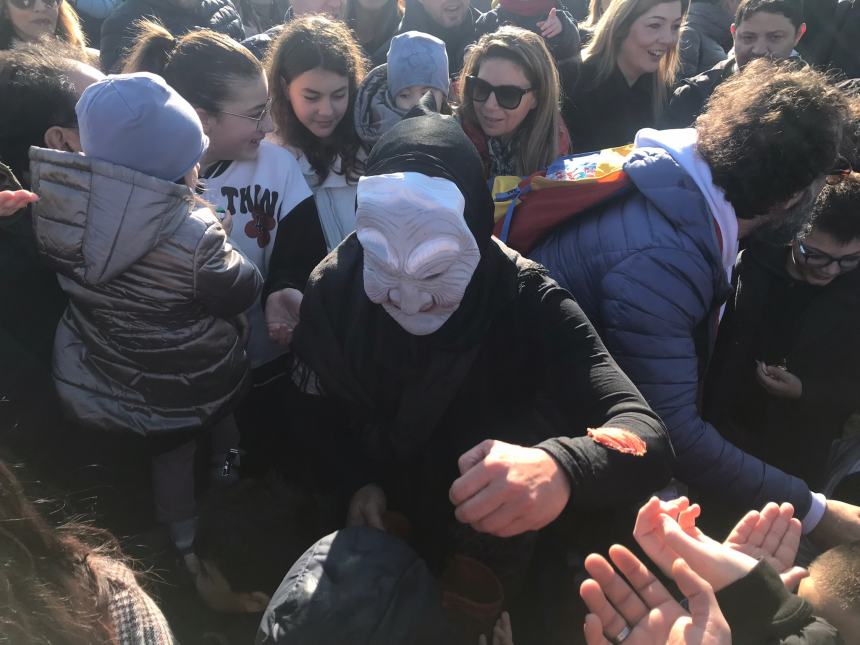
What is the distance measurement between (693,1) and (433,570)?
4566 millimetres

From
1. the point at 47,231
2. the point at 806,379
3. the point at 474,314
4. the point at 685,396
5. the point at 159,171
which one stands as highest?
the point at 159,171

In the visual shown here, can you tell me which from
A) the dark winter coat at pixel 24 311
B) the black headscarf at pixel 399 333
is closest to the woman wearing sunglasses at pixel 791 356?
the black headscarf at pixel 399 333

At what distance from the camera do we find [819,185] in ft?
5.83

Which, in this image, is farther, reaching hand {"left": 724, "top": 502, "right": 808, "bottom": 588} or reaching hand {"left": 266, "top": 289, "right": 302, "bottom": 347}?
reaching hand {"left": 266, "top": 289, "right": 302, "bottom": 347}

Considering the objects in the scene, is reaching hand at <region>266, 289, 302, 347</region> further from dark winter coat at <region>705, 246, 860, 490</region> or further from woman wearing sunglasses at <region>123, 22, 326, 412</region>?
dark winter coat at <region>705, 246, 860, 490</region>

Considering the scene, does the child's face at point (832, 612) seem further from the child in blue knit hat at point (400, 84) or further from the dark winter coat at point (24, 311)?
the child in blue knit hat at point (400, 84)

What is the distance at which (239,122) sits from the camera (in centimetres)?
220

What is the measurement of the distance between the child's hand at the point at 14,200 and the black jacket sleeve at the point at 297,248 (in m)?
0.75

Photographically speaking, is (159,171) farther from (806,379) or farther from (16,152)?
(806,379)

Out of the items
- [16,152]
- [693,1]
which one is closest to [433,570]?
[16,152]

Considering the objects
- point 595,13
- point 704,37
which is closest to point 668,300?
point 595,13

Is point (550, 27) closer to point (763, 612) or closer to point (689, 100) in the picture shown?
point (689, 100)

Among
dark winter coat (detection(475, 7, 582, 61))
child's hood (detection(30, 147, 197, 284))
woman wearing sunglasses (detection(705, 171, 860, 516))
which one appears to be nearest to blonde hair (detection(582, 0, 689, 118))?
dark winter coat (detection(475, 7, 582, 61))

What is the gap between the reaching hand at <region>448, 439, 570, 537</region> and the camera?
1.15 metres
